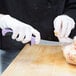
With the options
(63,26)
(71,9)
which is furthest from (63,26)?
(71,9)

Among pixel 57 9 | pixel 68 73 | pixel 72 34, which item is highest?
pixel 57 9

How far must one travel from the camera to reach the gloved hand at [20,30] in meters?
0.90

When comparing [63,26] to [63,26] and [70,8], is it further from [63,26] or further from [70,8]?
[70,8]

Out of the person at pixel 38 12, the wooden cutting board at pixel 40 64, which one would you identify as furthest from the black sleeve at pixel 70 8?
the wooden cutting board at pixel 40 64

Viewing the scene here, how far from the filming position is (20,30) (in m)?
0.91

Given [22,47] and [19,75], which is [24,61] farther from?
[22,47]

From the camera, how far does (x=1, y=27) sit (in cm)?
97

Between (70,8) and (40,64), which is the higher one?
(70,8)

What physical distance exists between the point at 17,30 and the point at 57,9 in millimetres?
265

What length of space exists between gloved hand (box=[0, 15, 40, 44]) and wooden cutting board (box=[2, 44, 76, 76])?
2.9 inches

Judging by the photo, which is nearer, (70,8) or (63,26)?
(63,26)

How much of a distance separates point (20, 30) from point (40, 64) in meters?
0.18

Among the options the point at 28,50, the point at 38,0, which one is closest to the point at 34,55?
the point at 28,50

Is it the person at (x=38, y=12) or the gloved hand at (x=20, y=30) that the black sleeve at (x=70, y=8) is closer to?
the person at (x=38, y=12)
